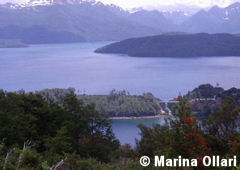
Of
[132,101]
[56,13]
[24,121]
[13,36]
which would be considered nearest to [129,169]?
[24,121]

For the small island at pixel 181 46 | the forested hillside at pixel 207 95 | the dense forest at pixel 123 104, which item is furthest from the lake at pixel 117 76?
the small island at pixel 181 46

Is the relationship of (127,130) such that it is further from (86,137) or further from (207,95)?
(86,137)

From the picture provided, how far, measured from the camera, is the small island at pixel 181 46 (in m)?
69.8

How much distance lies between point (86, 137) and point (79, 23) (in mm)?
130861

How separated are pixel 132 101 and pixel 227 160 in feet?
82.8

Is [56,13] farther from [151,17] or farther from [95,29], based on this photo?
[151,17]

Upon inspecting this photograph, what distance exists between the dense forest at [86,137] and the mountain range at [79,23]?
10663 centimetres

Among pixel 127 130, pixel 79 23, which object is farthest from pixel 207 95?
pixel 79 23

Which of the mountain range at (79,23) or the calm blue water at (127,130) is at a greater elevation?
the mountain range at (79,23)

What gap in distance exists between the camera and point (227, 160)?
396cm

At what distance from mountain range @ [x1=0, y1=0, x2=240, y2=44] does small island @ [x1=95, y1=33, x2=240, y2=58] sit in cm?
4594

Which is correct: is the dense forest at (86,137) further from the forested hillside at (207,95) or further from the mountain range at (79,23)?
the mountain range at (79,23)

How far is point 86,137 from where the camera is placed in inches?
306

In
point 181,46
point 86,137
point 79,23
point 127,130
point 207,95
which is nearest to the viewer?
point 86,137
